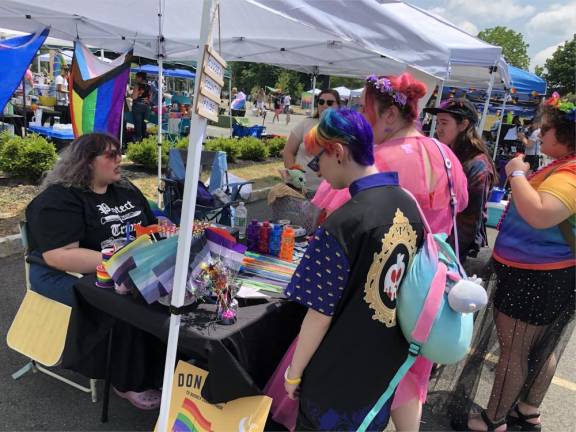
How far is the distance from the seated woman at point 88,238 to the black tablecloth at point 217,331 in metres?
0.07

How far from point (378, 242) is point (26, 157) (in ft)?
18.5

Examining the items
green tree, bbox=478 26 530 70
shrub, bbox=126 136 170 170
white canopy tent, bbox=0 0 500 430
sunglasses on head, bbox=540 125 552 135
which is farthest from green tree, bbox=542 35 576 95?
sunglasses on head, bbox=540 125 552 135

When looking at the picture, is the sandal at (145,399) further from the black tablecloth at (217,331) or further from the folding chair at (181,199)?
the folding chair at (181,199)

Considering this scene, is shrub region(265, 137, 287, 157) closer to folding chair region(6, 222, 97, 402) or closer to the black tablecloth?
folding chair region(6, 222, 97, 402)

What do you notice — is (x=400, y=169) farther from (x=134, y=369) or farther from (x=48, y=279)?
(x=48, y=279)

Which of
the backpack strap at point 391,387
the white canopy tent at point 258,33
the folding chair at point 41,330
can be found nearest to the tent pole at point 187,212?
the white canopy tent at point 258,33

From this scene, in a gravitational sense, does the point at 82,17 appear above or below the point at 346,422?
above

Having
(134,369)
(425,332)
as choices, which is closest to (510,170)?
(425,332)

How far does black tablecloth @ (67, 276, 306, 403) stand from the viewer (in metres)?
1.60

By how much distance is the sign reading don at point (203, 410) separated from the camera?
161 centimetres

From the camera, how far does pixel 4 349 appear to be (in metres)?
2.68

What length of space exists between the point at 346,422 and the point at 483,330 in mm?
1387

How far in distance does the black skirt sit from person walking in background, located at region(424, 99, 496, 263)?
0.45 metres

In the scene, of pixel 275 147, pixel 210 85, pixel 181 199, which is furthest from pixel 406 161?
pixel 275 147
